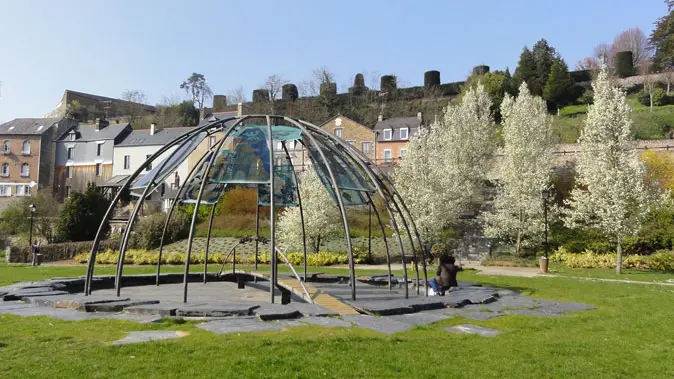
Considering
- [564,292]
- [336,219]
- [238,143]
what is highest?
[238,143]

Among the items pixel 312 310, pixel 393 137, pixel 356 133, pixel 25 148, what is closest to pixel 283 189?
pixel 312 310

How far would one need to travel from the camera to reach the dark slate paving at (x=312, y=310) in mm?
10211

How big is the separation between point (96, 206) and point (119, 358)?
38.8m

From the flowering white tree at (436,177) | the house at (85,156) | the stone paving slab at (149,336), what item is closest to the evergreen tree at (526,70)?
the flowering white tree at (436,177)

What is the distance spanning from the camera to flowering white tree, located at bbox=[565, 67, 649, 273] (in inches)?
966

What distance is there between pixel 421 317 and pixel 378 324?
53.7 inches

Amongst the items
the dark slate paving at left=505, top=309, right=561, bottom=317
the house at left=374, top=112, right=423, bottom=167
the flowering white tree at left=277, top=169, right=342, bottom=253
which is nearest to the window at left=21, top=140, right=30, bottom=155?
the house at left=374, top=112, right=423, bottom=167

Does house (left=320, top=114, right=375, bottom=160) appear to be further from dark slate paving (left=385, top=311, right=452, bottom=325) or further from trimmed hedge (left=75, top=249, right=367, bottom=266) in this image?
dark slate paving (left=385, top=311, right=452, bottom=325)

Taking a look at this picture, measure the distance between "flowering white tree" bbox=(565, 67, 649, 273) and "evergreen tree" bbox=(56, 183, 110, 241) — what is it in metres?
35.7

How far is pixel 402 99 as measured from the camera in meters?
79.2

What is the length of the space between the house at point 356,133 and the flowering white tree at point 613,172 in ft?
111

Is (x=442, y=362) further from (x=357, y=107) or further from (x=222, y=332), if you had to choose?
(x=357, y=107)

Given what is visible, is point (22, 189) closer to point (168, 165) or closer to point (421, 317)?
point (168, 165)

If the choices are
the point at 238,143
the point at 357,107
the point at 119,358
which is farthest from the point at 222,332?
the point at 357,107
